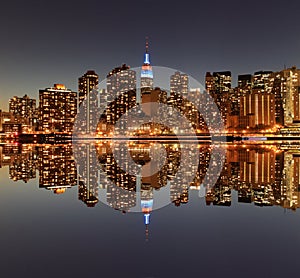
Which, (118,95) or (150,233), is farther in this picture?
(118,95)

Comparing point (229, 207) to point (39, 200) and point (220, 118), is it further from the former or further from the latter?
point (220, 118)

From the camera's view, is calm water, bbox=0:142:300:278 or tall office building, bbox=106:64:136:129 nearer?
calm water, bbox=0:142:300:278

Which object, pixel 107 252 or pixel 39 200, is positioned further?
pixel 39 200

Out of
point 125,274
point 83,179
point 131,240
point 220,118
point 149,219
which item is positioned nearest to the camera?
point 125,274

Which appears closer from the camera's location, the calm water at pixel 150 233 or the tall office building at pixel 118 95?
the calm water at pixel 150 233

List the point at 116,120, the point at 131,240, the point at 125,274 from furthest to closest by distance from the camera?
1. the point at 116,120
2. the point at 131,240
3. the point at 125,274

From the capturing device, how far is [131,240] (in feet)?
19.0

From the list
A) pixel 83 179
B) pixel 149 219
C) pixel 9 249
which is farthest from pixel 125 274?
pixel 83 179

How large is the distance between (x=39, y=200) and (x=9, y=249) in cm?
433

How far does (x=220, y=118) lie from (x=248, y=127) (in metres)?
11.1

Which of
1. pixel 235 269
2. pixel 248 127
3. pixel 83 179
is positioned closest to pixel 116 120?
pixel 248 127

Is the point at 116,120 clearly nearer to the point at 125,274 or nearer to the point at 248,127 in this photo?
the point at 248,127

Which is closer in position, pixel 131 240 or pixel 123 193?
pixel 131 240

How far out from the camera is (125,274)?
444cm
